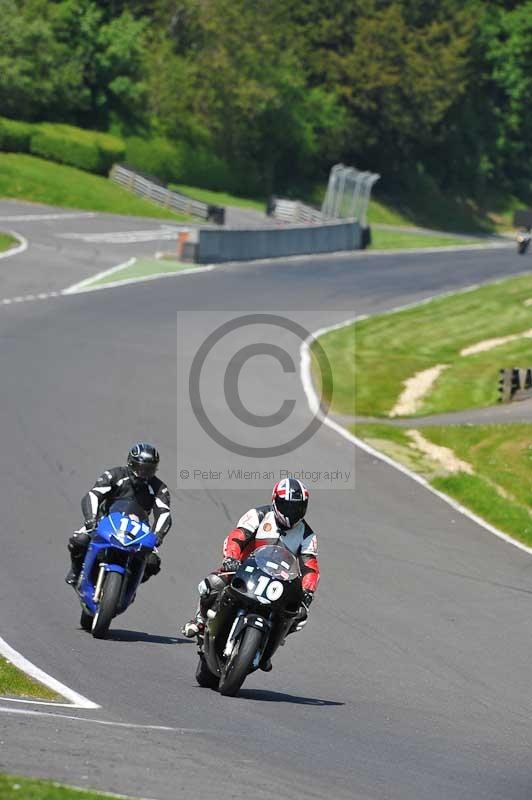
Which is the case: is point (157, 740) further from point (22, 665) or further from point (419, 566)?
point (419, 566)

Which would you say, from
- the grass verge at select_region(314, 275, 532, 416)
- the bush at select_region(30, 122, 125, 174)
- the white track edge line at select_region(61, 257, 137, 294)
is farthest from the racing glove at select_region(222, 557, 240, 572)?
the bush at select_region(30, 122, 125, 174)

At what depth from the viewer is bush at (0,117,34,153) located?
2603 inches

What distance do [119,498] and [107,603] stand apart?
1135 mm

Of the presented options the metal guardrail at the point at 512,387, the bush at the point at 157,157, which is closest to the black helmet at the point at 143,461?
the metal guardrail at the point at 512,387

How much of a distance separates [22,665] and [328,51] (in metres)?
83.3

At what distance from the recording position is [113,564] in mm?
12859

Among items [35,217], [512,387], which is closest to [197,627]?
[512,387]

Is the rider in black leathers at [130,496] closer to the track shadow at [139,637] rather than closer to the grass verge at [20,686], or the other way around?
the track shadow at [139,637]

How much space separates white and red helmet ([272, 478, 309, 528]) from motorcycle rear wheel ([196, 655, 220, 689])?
4.32 ft

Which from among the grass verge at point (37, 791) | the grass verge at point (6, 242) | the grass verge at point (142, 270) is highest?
the grass verge at point (37, 791)

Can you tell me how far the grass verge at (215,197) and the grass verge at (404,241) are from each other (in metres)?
7.01

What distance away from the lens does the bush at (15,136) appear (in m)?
66.1

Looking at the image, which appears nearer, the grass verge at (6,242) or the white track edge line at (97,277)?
the white track edge line at (97,277)

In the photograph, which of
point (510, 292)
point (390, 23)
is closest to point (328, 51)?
point (390, 23)
